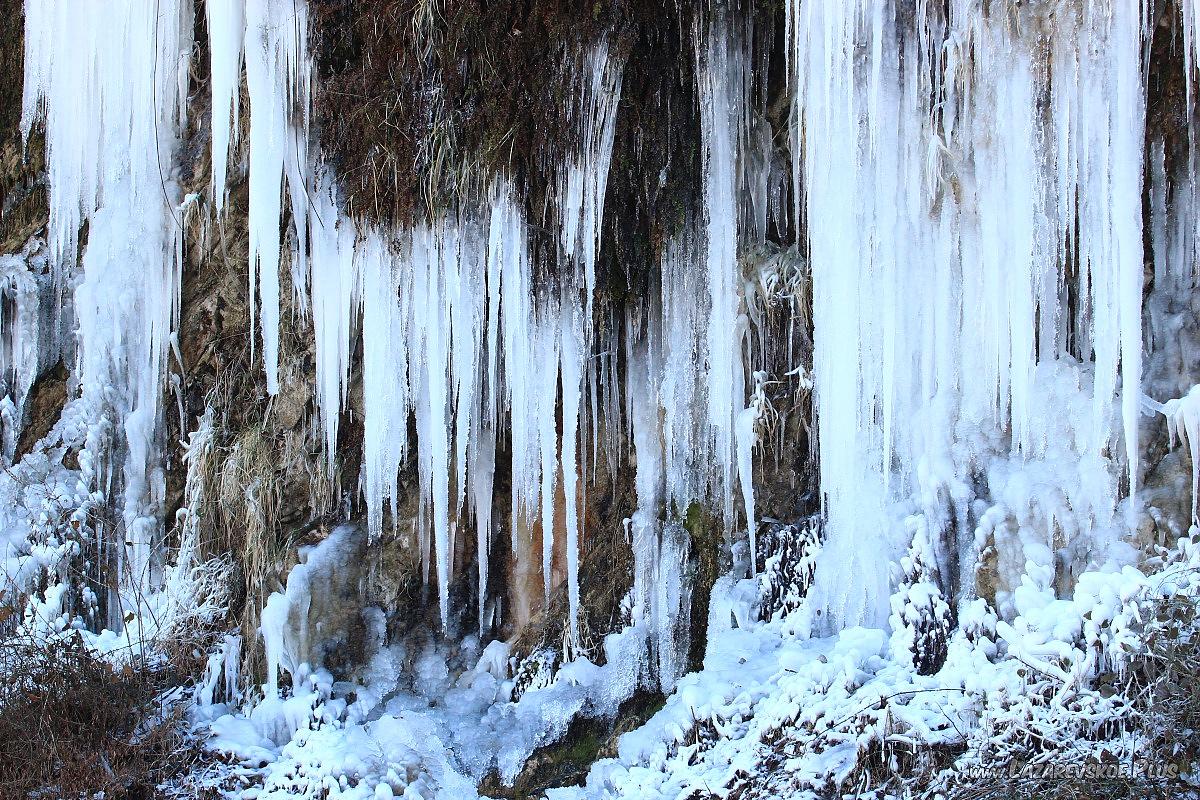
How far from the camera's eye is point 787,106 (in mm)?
6094

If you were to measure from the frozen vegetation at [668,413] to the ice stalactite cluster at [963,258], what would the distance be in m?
0.02

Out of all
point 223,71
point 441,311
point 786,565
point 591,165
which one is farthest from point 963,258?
point 223,71

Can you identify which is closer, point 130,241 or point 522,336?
point 522,336

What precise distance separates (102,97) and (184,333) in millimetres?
1736

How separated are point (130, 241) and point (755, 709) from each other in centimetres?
518

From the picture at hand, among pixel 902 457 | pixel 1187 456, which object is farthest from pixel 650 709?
pixel 1187 456

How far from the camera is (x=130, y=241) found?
7613 mm

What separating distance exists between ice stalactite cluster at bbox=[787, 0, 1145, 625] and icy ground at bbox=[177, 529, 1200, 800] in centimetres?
42

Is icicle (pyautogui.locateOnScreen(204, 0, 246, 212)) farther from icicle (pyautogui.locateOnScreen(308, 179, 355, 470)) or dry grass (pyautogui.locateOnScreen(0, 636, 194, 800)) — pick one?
dry grass (pyautogui.locateOnScreen(0, 636, 194, 800))

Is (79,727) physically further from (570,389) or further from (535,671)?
(570,389)

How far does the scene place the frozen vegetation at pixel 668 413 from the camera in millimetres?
4738

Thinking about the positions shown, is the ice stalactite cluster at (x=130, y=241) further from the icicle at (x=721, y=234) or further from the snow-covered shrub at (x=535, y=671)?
→ the icicle at (x=721, y=234)

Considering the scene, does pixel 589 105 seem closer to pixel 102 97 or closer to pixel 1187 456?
pixel 1187 456

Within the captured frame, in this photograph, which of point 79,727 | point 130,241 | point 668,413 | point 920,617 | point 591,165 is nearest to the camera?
point 920,617
